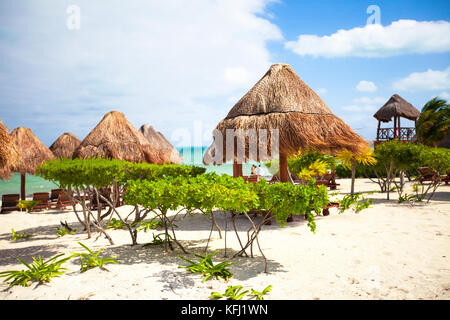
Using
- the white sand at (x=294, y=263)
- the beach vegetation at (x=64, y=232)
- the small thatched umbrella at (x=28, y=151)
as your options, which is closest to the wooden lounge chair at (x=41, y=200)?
the small thatched umbrella at (x=28, y=151)

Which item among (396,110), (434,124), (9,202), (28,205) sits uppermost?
(396,110)

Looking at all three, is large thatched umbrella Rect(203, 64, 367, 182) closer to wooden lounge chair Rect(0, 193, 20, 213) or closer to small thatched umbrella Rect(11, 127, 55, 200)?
wooden lounge chair Rect(0, 193, 20, 213)

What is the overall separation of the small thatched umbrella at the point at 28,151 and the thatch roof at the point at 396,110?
25.6 metres

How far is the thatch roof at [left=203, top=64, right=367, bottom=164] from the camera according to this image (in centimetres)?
799

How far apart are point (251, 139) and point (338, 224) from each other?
3504mm

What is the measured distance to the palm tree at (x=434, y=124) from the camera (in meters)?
21.4

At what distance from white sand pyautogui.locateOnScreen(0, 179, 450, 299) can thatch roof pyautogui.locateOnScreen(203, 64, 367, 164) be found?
2370 mm

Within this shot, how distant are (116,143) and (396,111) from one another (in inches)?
889

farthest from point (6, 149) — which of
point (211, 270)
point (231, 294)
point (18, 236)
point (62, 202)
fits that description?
point (231, 294)

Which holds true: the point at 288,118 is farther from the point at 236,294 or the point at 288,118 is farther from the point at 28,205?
the point at 28,205

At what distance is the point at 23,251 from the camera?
21.4 ft

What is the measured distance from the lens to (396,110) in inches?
933

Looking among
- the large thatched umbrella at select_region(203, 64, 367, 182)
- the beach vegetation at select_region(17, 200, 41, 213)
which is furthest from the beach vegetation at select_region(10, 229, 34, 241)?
the large thatched umbrella at select_region(203, 64, 367, 182)

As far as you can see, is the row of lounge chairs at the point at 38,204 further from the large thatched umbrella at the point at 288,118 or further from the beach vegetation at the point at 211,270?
the beach vegetation at the point at 211,270
